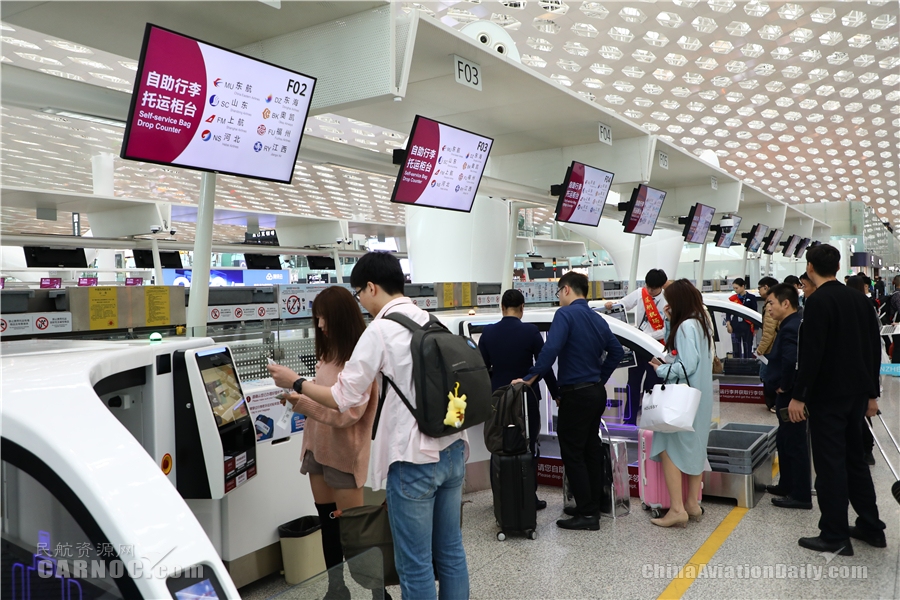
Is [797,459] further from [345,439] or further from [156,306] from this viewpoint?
[156,306]

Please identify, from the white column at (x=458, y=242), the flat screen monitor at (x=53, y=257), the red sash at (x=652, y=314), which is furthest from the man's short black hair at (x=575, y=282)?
the flat screen monitor at (x=53, y=257)

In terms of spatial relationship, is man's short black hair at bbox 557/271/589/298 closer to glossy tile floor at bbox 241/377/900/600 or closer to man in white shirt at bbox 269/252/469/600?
glossy tile floor at bbox 241/377/900/600

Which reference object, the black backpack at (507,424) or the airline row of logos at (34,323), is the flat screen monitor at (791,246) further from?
the airline row of logos at (34,323)

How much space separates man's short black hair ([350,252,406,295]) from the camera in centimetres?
260

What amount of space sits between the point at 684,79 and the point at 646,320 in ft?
71.5

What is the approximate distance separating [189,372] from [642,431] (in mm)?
3359

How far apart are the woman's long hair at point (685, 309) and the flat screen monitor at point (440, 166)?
80.3 inches

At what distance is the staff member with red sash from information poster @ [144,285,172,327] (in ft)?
11.6

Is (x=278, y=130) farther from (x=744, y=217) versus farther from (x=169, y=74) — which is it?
(x=744, y=217)

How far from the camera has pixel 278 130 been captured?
385 centimetres

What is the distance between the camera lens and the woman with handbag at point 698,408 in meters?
4.52

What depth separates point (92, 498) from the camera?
1.15 m

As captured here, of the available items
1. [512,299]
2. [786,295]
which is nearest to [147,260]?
[512,299]

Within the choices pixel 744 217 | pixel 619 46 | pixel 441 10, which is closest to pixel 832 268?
pixel 744 217
